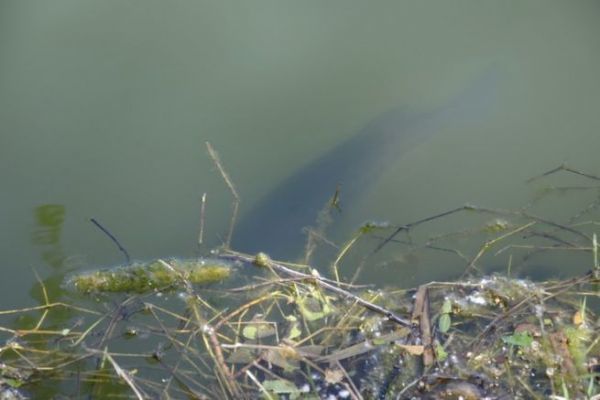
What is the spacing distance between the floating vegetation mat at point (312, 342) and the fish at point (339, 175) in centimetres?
17

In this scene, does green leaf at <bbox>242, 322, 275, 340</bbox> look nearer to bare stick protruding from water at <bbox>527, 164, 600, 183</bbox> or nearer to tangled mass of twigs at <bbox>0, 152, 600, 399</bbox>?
tangled mass of twigs at <bbox>0, 152, 600, 399</bbox>

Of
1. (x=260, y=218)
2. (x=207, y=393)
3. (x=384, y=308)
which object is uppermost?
(x=260, y=218)

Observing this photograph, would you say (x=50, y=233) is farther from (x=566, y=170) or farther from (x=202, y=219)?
(x=566, y=170)

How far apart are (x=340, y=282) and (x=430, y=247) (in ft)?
1.26

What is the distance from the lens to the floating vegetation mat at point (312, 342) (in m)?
2.16

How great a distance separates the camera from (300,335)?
2311 mm

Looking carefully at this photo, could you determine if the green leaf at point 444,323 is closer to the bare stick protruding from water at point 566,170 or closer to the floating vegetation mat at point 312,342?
the floating vegetation mat at point 312,342

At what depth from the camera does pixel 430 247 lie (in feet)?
8.57

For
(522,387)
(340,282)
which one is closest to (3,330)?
(340,282)

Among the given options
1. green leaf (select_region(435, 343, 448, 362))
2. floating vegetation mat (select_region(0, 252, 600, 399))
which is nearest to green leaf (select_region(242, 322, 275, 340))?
floating vegetation mat (select_region(0, 252, 600, 399))

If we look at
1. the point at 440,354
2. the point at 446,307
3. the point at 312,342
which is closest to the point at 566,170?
the point at 446,307

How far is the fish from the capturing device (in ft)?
8.75

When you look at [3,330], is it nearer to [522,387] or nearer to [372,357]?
[372,357]

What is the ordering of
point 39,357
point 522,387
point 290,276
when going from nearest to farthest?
point 522,387, point 39,357, point 290,276
